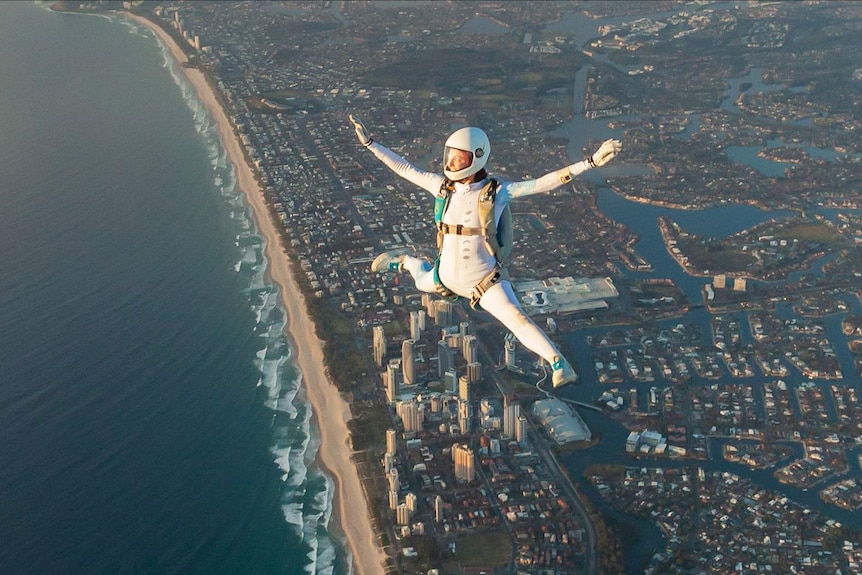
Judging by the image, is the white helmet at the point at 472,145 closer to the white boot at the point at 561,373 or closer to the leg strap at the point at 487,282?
the leg strap at the point at 487,282

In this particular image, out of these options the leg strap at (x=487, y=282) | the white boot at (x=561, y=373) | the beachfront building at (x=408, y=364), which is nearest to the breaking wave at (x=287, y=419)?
the beachfront building at (x=408, y=364)

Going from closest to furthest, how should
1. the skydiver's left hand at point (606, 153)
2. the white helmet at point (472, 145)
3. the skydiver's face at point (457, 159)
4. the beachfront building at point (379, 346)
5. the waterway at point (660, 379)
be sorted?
the skydiver's left hand at point (606, 153), the white helmet at point (472, 145), the skydiver's face at point (457, 159), the waterway at point (660, 379), the beachfront building at point (379, 346)

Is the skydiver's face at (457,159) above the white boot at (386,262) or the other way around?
above

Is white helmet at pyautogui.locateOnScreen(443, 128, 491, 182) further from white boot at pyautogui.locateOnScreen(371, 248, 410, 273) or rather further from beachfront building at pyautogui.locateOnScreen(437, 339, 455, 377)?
beachfront building at pyautogui.locateOnScreen(437, 339, 455, 377)

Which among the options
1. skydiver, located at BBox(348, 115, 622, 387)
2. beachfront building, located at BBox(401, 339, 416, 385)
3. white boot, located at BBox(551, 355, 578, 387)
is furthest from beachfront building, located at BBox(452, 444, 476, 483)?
white boot, located at BBox(551, 355, 578, 387)

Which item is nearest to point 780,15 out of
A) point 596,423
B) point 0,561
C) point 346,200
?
point 346,200

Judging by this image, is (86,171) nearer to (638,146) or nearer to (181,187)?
(181,187)
